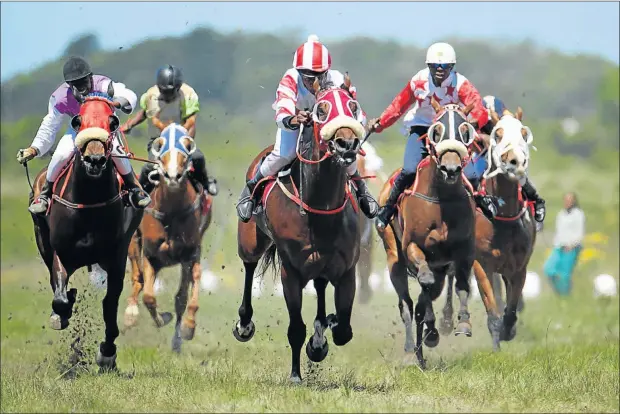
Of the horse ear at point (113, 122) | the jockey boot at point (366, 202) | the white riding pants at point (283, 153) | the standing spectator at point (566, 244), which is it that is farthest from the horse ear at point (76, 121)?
the standing spectator at point (566, 244)

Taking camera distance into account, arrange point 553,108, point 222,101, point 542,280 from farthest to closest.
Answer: point 553,108
point 542,280
point 222,101

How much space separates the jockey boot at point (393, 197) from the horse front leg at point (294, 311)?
7.75 feet

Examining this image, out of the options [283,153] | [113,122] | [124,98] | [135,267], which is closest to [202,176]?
[135,267]

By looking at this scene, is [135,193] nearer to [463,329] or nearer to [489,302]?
[463,329]

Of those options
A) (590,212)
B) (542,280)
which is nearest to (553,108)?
(590,212)

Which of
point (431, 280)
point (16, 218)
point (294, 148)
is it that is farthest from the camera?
point (16, 218)

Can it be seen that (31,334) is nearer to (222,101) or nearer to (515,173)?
(515,173)

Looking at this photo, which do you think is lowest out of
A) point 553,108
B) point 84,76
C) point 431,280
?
point 431,280

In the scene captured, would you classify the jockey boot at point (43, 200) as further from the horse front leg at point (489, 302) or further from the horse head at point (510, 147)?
the horse front leg at point (489, 302)

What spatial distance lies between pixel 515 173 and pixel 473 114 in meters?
1.14

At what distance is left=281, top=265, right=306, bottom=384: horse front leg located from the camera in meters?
10.8

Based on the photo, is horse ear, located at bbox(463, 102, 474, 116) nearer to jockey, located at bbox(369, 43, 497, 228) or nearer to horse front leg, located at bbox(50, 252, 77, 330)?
jockey, located at bbox(369, 43, 497, 228)

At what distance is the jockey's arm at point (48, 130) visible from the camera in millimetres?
12344

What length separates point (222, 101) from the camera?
27859 millimetres
